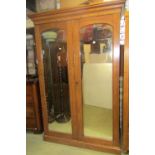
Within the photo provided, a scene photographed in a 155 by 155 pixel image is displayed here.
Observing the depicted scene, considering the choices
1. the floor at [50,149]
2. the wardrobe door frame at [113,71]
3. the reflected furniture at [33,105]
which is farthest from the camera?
the reflected furniture at [33,105]

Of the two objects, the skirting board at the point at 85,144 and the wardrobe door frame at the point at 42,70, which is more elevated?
the wardrobe door frame at the point at 42,70

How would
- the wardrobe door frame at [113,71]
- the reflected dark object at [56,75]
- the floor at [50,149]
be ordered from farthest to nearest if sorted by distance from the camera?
the reflected dark object at [56,75] → the floor at [50,149] → the wardrobe door frame at [113,71]

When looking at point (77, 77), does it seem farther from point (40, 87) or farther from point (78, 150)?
point (78, 150)

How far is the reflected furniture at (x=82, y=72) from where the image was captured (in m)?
2.03

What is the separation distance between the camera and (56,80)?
2.47 metres

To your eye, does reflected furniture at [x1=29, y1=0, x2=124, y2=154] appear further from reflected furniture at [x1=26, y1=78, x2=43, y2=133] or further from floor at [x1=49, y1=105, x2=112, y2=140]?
reflected furniture at [x1=26, y1=78, x2=43, y2=133]

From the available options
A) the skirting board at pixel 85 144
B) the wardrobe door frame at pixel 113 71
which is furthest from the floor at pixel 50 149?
the wardrobe door frame at pixel 113 71

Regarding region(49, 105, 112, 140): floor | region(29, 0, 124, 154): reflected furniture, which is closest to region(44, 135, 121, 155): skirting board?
region(29, 0, 124, 154): reflected furniture

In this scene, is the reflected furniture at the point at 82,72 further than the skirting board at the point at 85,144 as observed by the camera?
No

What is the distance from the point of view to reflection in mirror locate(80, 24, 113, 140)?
2.09 metres

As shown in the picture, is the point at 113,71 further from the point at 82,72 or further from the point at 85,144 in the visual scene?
the point at 85,144

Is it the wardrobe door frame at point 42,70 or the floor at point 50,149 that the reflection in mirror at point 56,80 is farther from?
the floor at point 50,149
